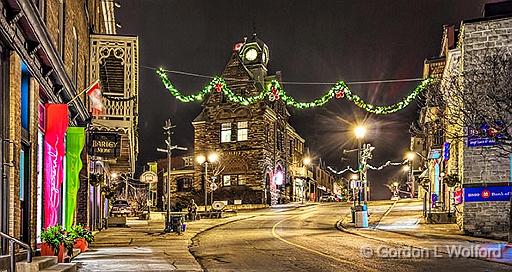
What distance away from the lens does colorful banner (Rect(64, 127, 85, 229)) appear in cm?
1820

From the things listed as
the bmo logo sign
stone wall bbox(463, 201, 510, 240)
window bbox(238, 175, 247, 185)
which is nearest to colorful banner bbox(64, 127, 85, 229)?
stone wall bbox(463, 201, 510, 240)

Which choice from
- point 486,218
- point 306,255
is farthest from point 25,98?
point 486,218

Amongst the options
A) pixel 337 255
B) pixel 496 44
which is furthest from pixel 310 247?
pixel 496 44

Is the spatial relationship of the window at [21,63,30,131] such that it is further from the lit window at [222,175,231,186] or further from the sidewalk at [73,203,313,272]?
the lit window at [222,175,231,186]

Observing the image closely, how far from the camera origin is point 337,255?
1862cm

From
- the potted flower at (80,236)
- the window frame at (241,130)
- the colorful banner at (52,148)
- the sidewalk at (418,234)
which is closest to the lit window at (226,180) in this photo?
the window frame at (241,130)

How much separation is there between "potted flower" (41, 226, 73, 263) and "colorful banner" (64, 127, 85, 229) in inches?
149

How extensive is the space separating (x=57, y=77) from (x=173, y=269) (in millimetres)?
5496

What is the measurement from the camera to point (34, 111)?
13.6 metres

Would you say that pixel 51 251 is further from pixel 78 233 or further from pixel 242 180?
pixel 242 180

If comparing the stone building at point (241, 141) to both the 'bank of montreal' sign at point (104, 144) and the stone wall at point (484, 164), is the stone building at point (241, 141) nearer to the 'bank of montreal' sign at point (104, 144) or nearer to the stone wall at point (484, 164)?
the stone wall at point (484, 164)

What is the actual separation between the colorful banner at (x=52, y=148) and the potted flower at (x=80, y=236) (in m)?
0.65

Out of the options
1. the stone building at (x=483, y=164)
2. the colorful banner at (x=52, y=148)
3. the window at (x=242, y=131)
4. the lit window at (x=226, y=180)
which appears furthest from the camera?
the window at (x=242, y=131)

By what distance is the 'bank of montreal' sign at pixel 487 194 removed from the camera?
28250mm
